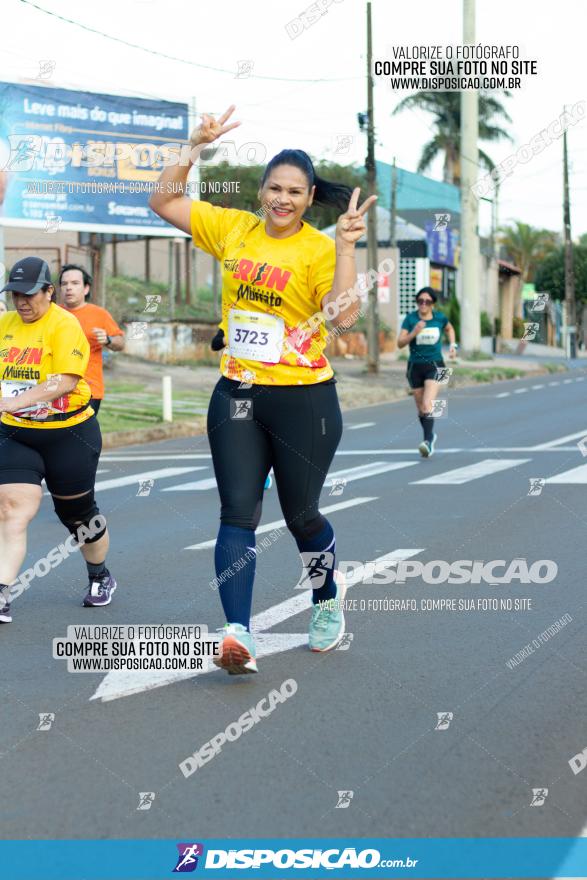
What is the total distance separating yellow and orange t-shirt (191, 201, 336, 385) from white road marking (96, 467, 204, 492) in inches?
301

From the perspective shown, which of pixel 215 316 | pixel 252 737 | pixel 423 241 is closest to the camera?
pixel 252 737

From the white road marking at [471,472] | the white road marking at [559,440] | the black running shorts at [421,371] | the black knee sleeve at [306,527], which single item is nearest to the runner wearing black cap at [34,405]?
the black knee sleeve at [306,527]

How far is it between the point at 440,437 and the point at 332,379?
43.1ft

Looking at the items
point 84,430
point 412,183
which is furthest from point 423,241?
point 84,430

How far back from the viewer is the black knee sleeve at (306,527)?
5.77 meters

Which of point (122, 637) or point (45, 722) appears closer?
point (45, 722)

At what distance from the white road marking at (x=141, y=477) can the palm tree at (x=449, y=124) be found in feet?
180

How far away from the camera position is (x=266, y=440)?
18.3 ft

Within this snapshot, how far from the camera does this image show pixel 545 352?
72375mm

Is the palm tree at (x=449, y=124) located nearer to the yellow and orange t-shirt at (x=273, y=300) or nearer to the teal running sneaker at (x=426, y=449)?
the teal running sneaker at (x=426, y=449)

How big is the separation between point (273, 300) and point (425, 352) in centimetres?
1061

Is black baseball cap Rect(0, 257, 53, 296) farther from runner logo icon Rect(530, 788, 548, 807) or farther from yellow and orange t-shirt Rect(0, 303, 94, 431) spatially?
runner logo icon Rect(530, 788, 548, 807)

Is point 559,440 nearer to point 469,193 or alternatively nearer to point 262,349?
point 262,349

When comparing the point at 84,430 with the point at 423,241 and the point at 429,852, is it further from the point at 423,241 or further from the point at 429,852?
the point at 423,241
